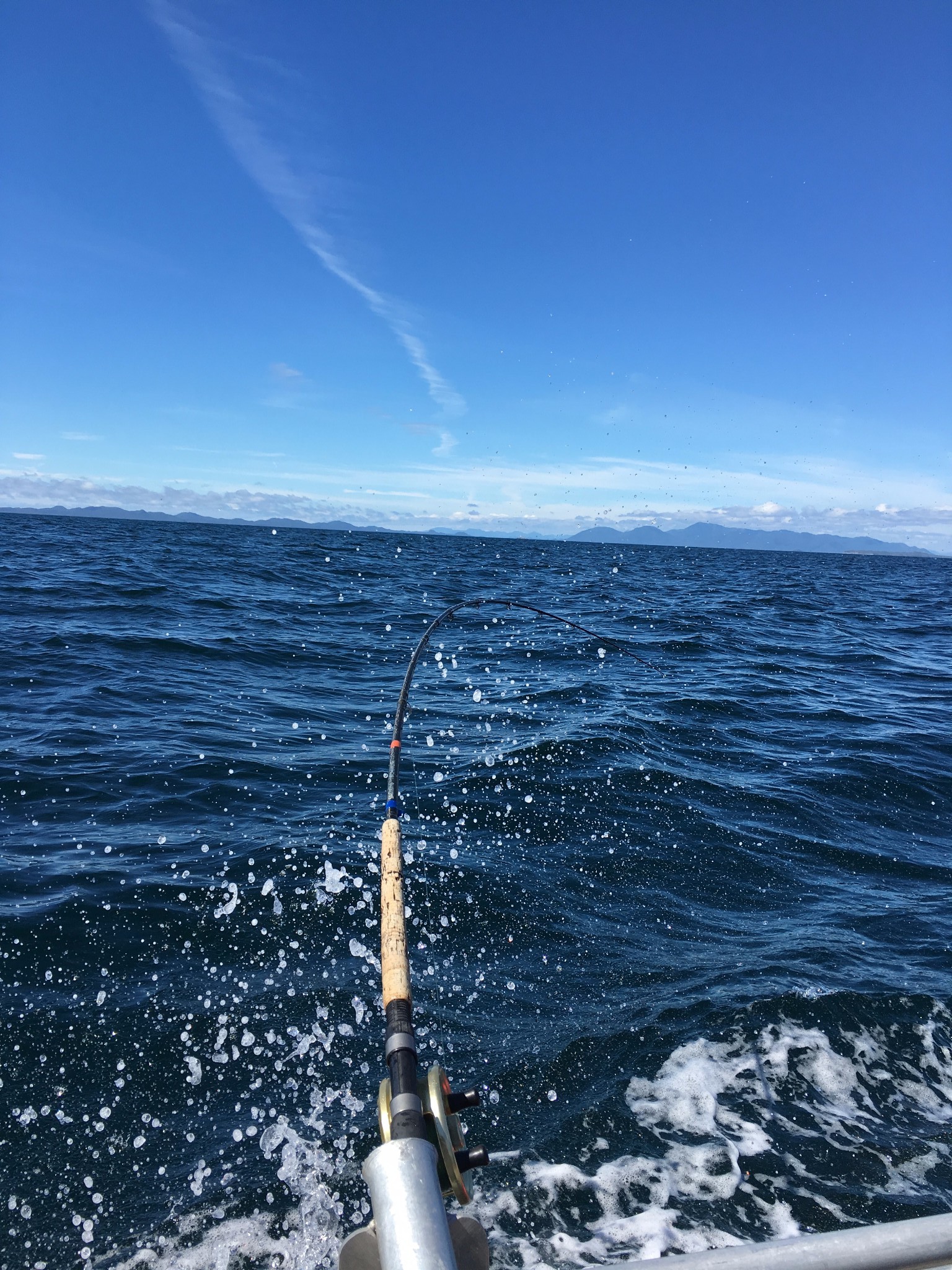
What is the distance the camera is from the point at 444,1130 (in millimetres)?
1540

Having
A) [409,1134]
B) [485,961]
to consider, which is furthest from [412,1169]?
[485,961]

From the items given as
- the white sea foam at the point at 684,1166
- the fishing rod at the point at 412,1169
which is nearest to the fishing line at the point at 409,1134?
the fishing rod at the point at 412,1169

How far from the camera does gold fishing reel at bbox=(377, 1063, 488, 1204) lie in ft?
5.04

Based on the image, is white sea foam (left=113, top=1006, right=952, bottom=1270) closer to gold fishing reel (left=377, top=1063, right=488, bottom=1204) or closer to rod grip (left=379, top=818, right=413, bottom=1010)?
rod grip (left=379, top=818, right=413, bottom=1010)

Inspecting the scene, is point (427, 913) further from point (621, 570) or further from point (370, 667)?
point (621, 570)

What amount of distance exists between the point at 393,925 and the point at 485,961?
2564 millimetres

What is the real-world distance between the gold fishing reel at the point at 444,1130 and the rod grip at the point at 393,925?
0.23m

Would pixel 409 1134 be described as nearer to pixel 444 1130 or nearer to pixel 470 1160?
pixel 444 1130

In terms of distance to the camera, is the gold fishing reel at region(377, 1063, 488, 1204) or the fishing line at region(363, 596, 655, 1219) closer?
the fishing line at region(363, 596, 655, 1219)

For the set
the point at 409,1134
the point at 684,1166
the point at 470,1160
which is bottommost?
the point at 684,1166

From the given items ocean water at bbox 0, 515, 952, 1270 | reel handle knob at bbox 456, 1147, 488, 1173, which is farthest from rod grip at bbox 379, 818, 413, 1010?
ocean water at bbox 0, 515, 952, 1270

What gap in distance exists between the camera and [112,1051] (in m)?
3.57

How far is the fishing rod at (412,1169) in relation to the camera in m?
1.23

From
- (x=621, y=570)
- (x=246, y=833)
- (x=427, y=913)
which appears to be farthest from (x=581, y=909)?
(x=621, y=570)
